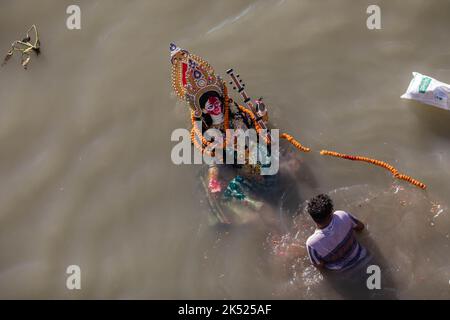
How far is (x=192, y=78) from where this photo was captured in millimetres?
6586

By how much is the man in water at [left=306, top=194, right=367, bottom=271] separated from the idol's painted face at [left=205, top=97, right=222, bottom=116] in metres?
1.94

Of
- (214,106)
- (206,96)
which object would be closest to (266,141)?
(214,106)

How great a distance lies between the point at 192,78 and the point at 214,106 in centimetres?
48

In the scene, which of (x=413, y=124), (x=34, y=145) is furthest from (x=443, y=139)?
(x=34, y=145)

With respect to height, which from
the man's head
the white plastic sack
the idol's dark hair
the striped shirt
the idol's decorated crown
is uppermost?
the idol's decorated crown

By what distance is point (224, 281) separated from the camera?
259 inches

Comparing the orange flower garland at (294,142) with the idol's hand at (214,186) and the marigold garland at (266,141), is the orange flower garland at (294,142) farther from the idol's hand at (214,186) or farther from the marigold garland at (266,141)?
the idol's hand at (214,186)

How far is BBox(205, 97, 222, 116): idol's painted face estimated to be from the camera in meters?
6.82

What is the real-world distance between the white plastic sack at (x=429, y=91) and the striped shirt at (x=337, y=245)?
1.89 meters

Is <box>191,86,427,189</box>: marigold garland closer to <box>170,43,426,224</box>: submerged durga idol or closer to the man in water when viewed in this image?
<box>170,43,426,224</box>: submerged durga idol

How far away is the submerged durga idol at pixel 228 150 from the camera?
6.72 metres

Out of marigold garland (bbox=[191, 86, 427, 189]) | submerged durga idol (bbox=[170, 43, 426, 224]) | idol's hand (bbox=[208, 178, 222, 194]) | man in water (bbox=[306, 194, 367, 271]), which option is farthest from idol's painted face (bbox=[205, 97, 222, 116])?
man in water (bbox=[306, 194, 367, 271])

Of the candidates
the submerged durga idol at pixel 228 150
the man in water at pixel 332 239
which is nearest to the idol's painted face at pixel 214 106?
the submerged durga idol at pixel 228 150

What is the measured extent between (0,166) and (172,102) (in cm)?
265
